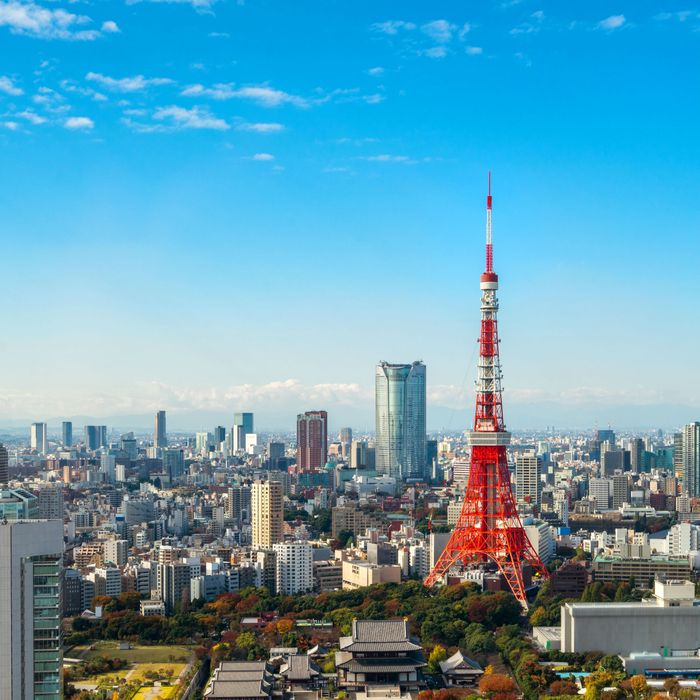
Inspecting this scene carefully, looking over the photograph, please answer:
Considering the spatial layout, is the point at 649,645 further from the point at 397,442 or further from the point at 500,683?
the point at 397,442

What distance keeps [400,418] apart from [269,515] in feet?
77.9

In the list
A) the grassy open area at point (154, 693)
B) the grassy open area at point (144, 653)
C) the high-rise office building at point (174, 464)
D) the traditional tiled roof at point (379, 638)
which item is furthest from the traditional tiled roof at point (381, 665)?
the high-rise office building at point (174, 464)

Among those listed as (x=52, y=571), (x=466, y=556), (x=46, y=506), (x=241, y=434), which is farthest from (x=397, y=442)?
(x=52, y=571)

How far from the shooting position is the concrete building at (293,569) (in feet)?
59.5

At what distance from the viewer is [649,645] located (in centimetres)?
1309

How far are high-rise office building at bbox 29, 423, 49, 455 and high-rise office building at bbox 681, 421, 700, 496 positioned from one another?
30.8m

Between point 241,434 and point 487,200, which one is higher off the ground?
point 487,200

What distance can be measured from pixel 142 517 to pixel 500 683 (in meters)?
17.3

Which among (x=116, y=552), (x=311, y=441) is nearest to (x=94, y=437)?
(x=311, y=441)

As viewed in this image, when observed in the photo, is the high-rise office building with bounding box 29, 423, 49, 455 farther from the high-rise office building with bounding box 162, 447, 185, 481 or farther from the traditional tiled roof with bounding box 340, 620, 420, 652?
the traditional tiled roof with bounding box 340, 620, 420, 652

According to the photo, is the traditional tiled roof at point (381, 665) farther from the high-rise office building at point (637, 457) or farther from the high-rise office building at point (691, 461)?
the high-rise office building at point (637, 457)

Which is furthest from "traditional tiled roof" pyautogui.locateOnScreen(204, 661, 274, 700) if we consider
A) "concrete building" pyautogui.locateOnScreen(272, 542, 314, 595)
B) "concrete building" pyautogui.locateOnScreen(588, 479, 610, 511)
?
"concrete building" pyautogui.locateOnScreen(588, 479, 610, 511)

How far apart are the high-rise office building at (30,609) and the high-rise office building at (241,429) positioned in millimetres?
52974

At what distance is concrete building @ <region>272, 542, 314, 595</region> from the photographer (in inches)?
714
